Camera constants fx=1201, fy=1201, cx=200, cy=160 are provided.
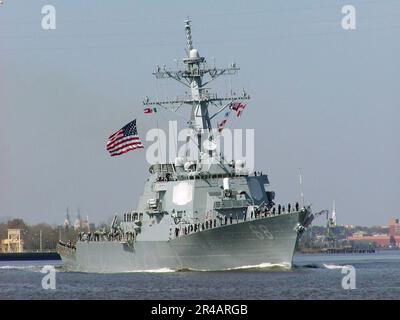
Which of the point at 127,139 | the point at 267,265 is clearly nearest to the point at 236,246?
the point at 267,265

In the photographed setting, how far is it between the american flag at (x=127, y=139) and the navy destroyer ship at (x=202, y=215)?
9.35 ft

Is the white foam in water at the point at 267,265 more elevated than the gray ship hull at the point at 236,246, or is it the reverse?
the gray ship hull at the point at 236,246

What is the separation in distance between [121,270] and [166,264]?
6.98 metres

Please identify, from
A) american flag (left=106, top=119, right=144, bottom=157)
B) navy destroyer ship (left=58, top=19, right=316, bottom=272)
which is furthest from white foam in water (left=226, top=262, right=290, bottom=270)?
american flag (left=106, top=119, right=144, bottom=157)

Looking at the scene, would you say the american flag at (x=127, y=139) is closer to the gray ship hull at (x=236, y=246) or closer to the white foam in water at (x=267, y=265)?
the gray ship hull at (x=236, y=246)

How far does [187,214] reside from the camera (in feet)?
225

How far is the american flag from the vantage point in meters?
70.1

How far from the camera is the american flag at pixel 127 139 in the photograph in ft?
230

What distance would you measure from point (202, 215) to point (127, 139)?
255 inches

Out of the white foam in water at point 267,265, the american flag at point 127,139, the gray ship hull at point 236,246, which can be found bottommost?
the white foam in water at point 267,265

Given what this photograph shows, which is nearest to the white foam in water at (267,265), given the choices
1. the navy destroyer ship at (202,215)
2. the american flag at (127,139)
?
the navy destroyer ship at (202,215)

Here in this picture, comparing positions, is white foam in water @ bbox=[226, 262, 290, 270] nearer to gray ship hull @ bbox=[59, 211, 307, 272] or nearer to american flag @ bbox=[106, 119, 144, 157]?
gray ship hull @ bbox=[59, 211, 307, 272]

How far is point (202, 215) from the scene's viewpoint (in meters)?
68.2
